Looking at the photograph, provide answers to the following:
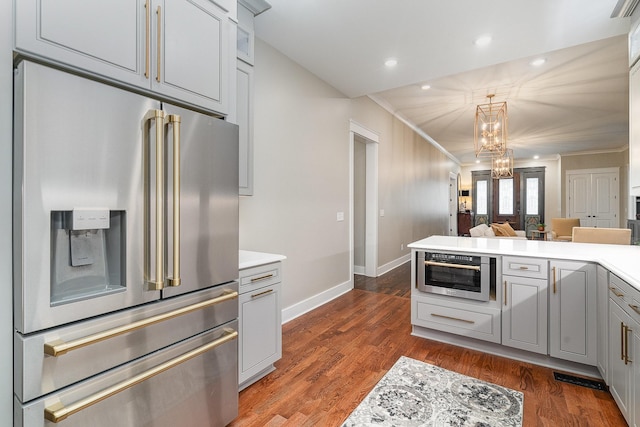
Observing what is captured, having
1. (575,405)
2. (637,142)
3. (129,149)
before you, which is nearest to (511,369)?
(575,405)

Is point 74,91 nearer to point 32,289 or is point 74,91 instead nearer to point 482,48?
point 32,289

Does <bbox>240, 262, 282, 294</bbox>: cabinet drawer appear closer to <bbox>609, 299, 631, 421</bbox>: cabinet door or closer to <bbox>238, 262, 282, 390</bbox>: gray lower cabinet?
<bbox>238, 262, 282, 390</bbox>: gray lower cabinet

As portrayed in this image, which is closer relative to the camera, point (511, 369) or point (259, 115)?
point (511, 369)

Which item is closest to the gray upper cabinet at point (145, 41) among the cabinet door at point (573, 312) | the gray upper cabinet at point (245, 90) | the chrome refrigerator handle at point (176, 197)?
the chrome refrigerator handle at point (176, 197)

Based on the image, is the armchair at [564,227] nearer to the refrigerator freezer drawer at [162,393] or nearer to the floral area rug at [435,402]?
the floral area rug at [435,402]

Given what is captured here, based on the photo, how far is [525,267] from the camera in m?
2.45

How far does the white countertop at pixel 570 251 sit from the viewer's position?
1851 millimetres

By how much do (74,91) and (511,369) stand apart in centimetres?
315

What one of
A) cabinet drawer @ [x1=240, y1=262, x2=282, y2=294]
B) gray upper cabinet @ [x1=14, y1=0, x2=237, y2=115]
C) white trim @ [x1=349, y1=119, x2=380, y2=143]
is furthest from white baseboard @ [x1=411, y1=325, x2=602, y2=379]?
white trim @ [x1=349, y1=119, x2=380, y2=143]

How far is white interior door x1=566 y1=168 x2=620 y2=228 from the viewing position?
8922 millimetres

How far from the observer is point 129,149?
1263mm

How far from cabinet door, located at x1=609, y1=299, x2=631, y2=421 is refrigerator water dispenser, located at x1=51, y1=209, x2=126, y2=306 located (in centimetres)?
255

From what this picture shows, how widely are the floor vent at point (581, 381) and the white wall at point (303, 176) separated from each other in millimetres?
2371

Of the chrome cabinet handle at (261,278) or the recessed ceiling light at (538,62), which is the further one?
the recessed ceiling light at (538,62)
